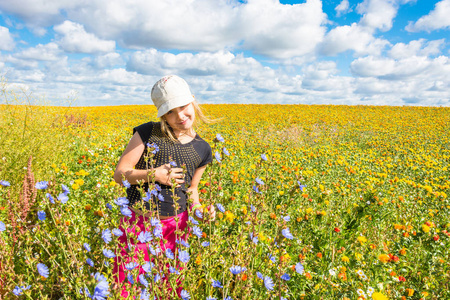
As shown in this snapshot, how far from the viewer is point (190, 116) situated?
2.02 m

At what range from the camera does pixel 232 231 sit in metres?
2.02

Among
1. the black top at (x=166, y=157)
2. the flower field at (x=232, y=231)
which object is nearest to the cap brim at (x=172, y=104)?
the black top at (x=166, y=157)

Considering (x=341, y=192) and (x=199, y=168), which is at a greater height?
(x=199, y=168)

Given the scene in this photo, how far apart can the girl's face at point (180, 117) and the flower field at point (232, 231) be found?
43cm

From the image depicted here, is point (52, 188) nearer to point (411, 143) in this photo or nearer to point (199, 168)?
point (199, 168)

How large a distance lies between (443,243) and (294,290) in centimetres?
154

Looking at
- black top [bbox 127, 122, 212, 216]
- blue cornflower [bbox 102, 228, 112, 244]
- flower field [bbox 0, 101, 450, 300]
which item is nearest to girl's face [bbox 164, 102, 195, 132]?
black top [bbox 127, 122, 212, 216]

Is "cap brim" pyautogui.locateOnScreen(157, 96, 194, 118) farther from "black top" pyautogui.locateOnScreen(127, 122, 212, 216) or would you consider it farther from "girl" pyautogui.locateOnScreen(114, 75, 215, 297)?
"black top" pyautogui.locateOnScreen(127, 122, 212, 216)

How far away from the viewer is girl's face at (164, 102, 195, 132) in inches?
75.4

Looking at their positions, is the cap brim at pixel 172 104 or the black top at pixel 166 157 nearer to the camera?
the cap brim at pixel 172 104

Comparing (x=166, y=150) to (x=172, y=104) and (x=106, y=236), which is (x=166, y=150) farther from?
(x=106, y=236)

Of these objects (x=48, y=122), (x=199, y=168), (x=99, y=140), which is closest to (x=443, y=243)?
(x=199, y=168)

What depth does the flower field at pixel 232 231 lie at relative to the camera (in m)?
1.16

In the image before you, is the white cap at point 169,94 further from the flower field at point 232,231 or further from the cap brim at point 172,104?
the flower field at point 232,231
